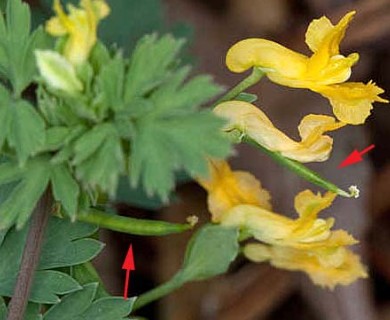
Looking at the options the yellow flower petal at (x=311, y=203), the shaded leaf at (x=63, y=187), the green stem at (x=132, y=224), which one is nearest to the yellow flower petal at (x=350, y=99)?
the yellow flower petal at (x=311, y=203)

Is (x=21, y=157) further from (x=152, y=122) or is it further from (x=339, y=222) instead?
(x=339, y=222)

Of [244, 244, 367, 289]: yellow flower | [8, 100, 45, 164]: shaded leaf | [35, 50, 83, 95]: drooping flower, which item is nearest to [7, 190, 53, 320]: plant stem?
[8, 100, 45, 164]: shaded leaf

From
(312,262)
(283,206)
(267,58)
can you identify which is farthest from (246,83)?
(283,206)

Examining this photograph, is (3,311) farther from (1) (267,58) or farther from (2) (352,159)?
(2) (352,159)

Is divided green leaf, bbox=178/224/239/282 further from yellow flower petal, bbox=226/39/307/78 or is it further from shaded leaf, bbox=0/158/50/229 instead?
shaded leaf, bbox=0/158/50/229

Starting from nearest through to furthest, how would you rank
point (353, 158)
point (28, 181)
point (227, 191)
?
point (28, 181), point (227, 191), point (353, 158)

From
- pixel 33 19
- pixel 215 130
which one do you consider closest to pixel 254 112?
pixel 215 130

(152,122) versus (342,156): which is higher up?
(342,156)
